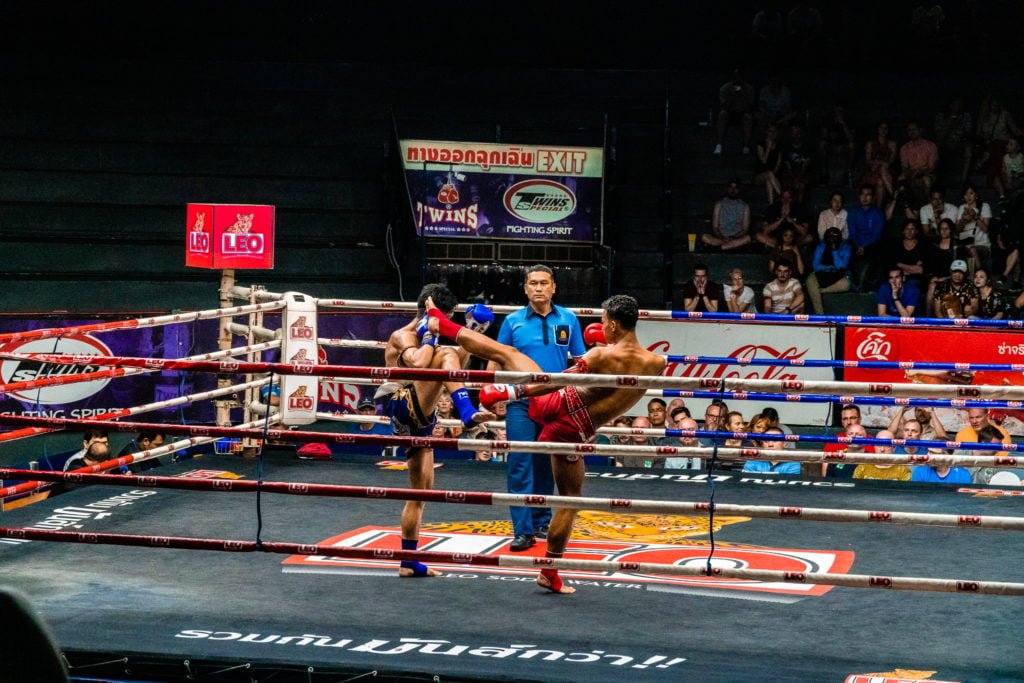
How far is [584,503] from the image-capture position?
4.45 m

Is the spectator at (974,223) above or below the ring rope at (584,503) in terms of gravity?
above

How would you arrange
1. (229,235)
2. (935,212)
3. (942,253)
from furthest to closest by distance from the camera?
(935,212), (942,253), (229,235)

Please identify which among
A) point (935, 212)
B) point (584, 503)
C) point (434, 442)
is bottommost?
point (584, 503)

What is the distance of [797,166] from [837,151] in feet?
2.24

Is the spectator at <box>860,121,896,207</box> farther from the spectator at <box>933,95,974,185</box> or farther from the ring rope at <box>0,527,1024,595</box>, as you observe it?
the ring rope at <box>0,527,1024,595</box>

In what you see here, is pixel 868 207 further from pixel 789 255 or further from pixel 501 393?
pixel 501 393

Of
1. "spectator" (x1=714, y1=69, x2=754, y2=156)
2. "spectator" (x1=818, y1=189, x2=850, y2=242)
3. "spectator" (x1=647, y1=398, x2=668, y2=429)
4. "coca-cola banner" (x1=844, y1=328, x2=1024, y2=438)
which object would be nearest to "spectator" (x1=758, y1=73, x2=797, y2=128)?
"spectator" (x1=714, y1=69, x2=754, y2=156)

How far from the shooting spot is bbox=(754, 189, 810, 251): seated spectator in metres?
13.2

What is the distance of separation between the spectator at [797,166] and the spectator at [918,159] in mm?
1021

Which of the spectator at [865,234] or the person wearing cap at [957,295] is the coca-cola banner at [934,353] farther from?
the spectator at [865,234]

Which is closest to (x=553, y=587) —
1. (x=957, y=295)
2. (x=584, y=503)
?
(x=584, y=503)

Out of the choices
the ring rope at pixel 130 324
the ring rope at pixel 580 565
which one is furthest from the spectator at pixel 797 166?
the ring rope at pixel 580 565

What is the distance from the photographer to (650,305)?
44.1ft

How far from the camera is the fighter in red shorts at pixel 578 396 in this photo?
17.2ft
